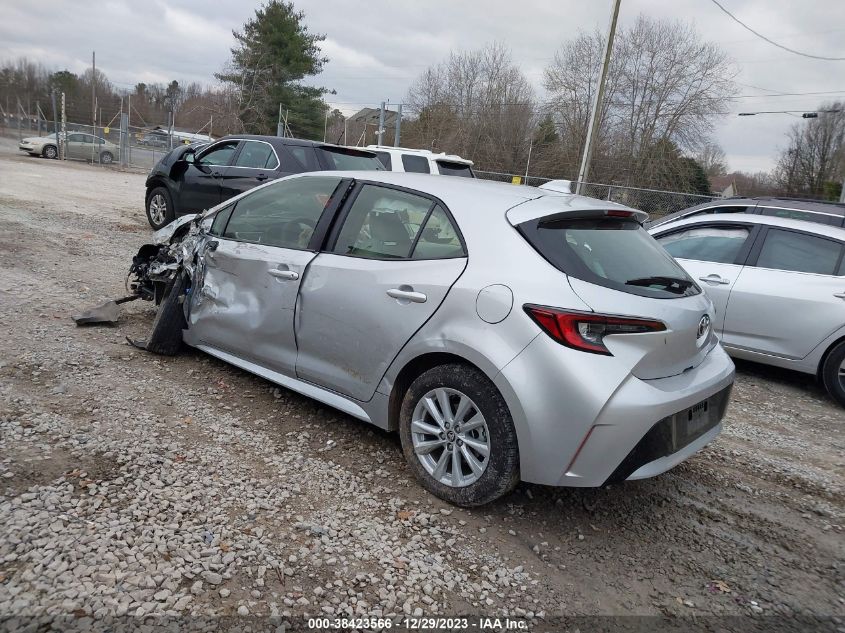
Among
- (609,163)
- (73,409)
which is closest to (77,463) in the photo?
(73,409)

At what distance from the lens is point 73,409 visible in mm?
3736

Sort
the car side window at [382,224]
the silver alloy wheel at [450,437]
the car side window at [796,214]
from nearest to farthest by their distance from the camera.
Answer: the silver alloy wheel at [450,437] < the car side window at [382,224] < the car side window at [796,214]

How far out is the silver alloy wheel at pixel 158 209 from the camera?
10.3 m

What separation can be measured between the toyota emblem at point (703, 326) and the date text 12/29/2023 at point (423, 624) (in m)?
1.68

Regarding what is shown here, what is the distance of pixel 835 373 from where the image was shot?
5406mm

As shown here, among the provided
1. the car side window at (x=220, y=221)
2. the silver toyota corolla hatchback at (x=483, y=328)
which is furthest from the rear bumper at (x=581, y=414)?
the car side window at (x=220, y=221)

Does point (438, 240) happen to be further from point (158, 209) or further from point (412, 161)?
point (158, 209)

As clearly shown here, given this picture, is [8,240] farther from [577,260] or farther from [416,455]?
[577,260]

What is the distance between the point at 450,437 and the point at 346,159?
21.6 ft

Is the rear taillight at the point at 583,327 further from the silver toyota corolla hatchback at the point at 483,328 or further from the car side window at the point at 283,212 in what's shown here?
the car side window at the point at 283,212

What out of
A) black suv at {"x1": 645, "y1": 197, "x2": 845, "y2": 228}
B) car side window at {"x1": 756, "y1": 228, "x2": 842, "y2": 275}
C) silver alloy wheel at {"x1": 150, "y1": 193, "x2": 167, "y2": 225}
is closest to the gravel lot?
car side window at {"x1": 756, "y1": 228, "x2": 842, "y2": 275}

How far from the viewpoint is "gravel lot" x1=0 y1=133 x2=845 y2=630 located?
250 centimetres

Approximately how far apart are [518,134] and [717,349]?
33.3 m

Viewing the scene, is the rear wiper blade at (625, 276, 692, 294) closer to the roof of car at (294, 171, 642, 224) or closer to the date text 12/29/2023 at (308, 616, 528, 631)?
the roof of car at (294, 171, 642, 224)
